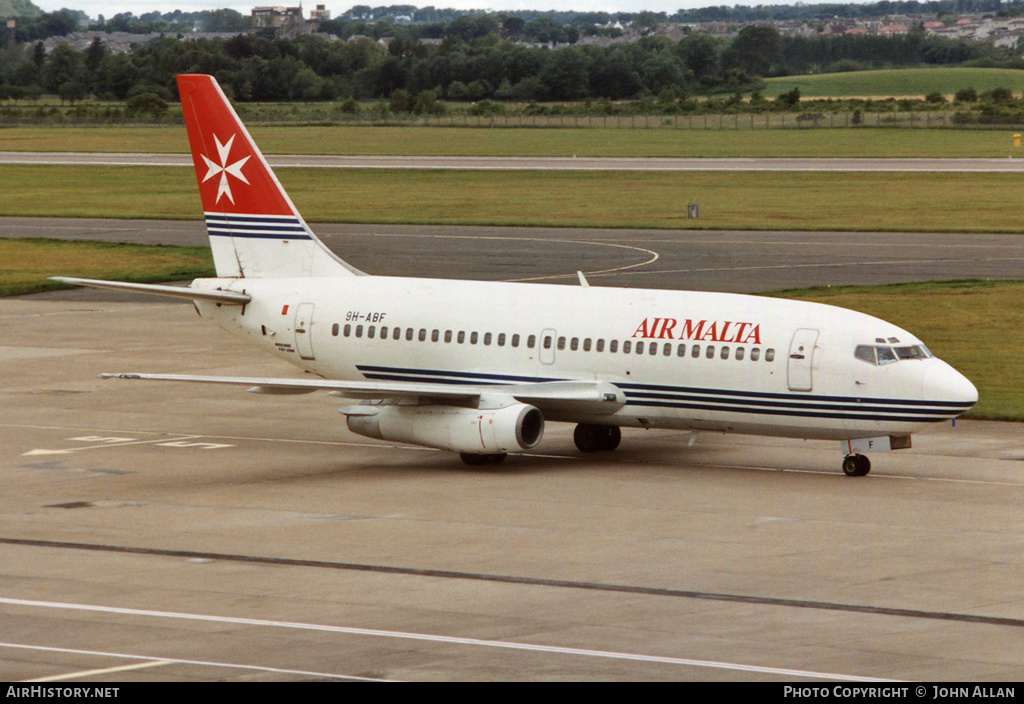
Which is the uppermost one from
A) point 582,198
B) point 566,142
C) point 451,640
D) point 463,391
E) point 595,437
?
point 451,640

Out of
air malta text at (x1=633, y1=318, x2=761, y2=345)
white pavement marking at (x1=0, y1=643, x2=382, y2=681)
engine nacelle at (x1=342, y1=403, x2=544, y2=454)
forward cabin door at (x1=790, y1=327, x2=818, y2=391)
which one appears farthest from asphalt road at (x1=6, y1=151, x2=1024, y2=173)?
white pavement marking at (x1=0, y1=643, x2=382, y2=681)

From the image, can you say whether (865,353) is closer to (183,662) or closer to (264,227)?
(264,227)

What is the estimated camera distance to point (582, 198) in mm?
111438

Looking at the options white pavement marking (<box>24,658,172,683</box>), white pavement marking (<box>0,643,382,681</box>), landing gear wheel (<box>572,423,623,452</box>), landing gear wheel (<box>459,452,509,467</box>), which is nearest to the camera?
white pavement marking (<box>24,658,172,683</box>)

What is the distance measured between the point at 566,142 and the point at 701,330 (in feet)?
455

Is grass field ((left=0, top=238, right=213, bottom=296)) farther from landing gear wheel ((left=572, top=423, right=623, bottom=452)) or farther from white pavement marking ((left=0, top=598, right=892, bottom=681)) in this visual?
white pavement marking ((left=0, top=598, right=892, bottom=681))

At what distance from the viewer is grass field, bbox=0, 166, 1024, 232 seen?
322ft

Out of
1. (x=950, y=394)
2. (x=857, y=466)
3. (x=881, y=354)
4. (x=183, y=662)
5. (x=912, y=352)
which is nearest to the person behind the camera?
(x=183, y=662)

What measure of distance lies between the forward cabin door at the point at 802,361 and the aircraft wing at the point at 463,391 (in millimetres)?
4076

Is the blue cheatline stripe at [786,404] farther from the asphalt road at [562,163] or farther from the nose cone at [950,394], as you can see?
the asphalt road at [562,163]

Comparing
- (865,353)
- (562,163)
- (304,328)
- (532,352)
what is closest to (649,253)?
(304,328)

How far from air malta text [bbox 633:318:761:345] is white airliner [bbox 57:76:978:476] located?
4 centimetres
